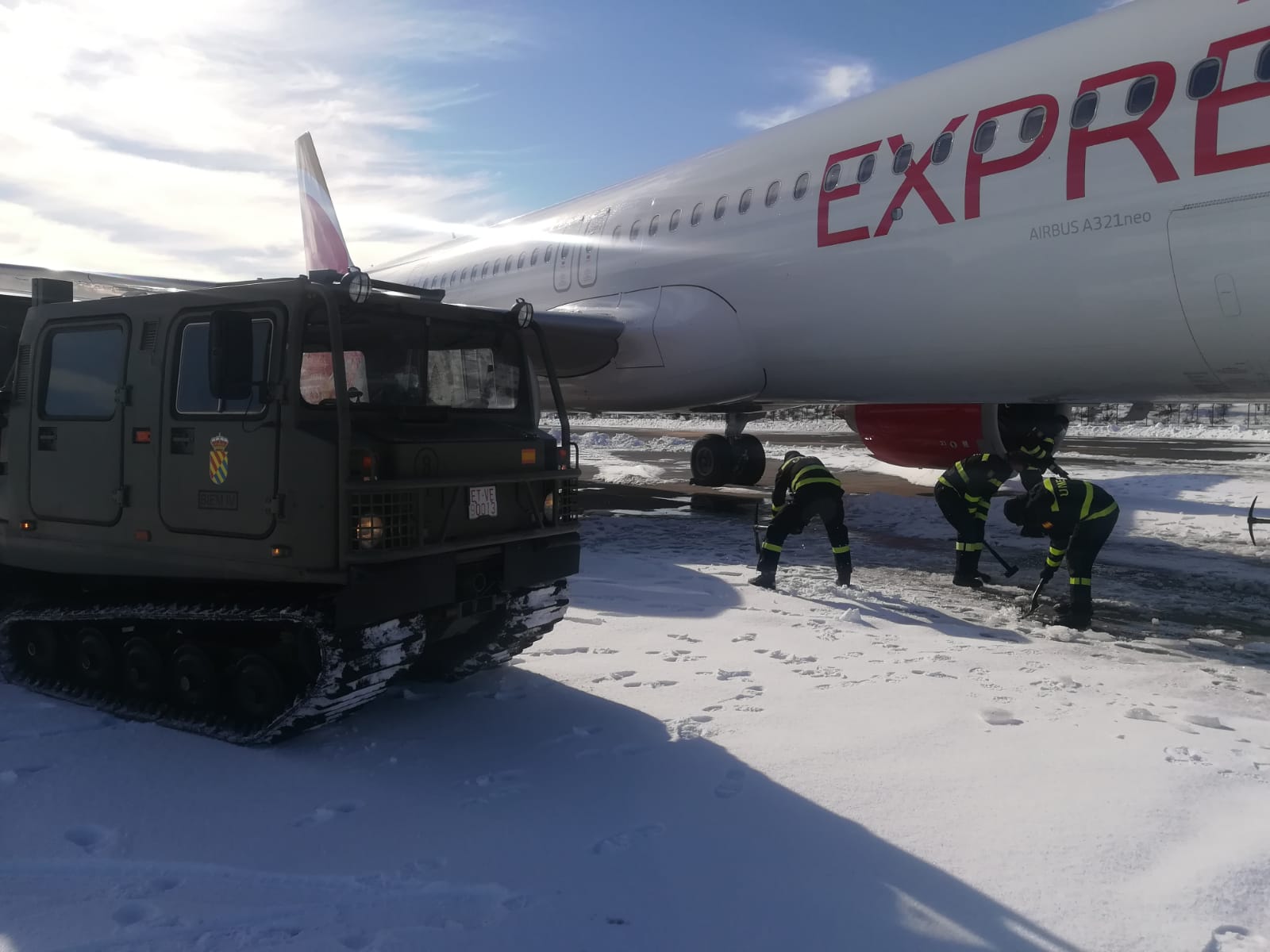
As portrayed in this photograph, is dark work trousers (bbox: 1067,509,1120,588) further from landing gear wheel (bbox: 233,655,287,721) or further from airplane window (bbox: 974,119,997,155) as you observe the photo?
landing gear wheel (bbox: 233,655,287,721)

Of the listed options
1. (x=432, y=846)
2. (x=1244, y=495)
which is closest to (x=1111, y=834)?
(x=432, y=846)

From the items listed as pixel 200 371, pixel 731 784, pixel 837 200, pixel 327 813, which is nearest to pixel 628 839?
pixel 731 784

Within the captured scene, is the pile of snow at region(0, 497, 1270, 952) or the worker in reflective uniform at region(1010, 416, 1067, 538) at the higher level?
the worker in reflective uniform at region(1010, 416, 1067, 538)

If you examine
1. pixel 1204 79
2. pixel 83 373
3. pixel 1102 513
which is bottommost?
pixel 1102 513

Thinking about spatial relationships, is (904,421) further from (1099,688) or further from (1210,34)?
(1099,688)

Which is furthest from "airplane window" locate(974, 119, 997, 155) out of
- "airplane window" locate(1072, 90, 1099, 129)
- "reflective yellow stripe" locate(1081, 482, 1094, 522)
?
"reflective yellow stripe" locate(1081, 482, 1094, 522)

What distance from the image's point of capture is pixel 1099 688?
5195 millimetres

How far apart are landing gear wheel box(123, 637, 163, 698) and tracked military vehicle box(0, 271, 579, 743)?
0.5 inches

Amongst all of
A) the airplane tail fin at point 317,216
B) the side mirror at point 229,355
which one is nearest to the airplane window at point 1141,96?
the side mirror at point 229,355

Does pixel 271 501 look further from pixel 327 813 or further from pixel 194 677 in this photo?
pixel 327 813

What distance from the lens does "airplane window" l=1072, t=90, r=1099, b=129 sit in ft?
23.5

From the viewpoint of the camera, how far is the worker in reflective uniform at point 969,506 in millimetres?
8484

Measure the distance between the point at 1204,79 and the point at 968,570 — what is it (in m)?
4.32

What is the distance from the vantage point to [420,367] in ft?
15.9
